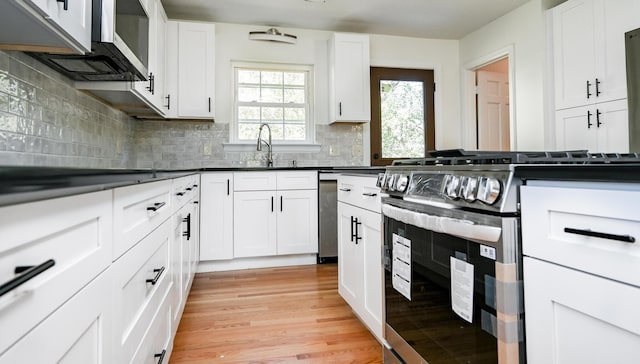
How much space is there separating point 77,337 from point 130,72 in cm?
178

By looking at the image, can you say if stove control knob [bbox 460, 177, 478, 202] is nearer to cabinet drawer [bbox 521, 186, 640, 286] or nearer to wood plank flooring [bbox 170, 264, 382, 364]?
cabinet drawer [bbox 521, 186, 640, 286]

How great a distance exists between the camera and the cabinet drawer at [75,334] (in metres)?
0.44

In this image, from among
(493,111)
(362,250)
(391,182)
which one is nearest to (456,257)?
(391,182)

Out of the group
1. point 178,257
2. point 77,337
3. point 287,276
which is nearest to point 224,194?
point 287,276

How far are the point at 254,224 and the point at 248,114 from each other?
1.36 m

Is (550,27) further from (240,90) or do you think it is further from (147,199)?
(147,199)

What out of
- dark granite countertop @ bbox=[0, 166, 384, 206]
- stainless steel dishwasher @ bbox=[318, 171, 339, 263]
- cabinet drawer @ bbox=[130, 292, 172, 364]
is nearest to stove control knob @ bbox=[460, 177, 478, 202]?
dark granite countertop @ bbox=[0, 166, 384, 206]

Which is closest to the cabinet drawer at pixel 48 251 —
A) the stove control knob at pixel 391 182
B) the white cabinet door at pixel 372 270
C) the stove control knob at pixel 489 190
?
the stove control knob at pixel 489 190

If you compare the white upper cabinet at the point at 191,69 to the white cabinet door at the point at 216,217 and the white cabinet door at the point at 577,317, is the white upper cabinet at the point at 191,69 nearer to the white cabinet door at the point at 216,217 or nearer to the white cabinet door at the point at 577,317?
the white cabinet door at the point at 216,217

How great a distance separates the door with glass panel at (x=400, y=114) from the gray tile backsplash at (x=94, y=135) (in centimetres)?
31

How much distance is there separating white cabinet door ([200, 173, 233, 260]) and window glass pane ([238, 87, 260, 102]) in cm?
111

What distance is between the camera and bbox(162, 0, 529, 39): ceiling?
3273 millimetres

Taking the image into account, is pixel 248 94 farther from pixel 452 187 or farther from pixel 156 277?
pixel 452 187

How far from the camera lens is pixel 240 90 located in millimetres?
3736
